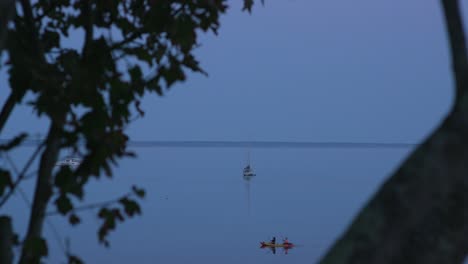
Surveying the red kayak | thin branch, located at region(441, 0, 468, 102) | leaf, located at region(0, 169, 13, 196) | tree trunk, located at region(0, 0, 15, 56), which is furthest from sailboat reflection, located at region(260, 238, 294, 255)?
thin branch, located at region(441, 0, 468, 102)

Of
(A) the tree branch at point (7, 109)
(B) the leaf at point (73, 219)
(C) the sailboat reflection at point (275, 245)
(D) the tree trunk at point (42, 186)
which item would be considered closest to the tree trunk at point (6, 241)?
(D) the tree trunk at point (42, 186)

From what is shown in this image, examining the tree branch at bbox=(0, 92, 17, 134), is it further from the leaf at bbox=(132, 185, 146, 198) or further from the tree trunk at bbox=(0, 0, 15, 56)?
the tree trunk at bbox=(0, 0, 15, 56)

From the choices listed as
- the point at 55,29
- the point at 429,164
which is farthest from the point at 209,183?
the point at 429,164

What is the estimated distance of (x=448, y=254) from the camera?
1.46 metres

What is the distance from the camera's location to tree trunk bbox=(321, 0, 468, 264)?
1463mm

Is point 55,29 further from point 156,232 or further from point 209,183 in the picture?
point 209,183

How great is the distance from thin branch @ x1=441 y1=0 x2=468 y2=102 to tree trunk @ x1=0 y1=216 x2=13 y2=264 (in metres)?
1.56

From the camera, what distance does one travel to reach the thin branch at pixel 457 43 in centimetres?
156

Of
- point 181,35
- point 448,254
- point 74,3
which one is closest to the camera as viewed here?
point 448,254

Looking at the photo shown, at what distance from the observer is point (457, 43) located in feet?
5.28

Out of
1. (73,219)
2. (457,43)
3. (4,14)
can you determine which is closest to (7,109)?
(73,219)

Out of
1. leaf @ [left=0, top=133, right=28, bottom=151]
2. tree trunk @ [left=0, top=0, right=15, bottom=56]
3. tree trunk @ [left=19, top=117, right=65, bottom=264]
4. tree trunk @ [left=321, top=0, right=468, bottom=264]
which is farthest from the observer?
tree trunk @ [left=19, top=117, right=65, bottom=264]

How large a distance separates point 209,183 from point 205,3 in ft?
83.0

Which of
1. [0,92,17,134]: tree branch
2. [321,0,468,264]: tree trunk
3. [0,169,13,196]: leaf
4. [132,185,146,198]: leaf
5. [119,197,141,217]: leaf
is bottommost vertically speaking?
[321,0,468,264]: tree trunk
